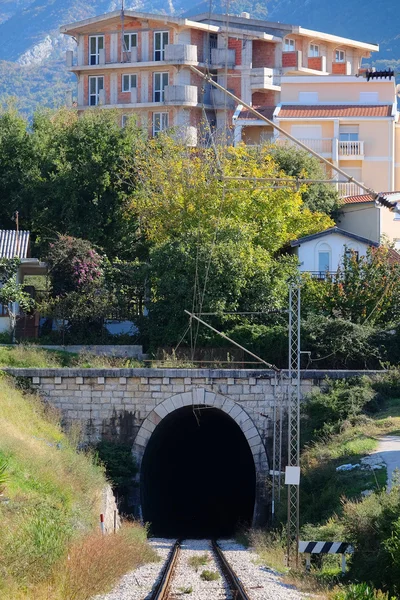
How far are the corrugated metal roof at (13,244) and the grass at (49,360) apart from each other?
5.18 metres

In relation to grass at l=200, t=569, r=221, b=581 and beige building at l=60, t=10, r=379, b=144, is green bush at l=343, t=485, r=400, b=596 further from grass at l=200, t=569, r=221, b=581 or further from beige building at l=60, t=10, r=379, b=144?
beige building at l=60, t=10, r=379, b=144

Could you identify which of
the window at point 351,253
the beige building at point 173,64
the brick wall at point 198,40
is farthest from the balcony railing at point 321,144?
the window at point 351,253

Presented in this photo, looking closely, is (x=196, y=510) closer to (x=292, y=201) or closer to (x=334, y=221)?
(x=292, y=201)

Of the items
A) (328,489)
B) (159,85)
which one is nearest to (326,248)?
(328,489)

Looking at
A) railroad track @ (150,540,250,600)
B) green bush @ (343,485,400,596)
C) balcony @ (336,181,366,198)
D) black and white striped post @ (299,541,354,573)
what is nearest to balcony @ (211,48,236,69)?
balcony @ (336,181,366,198)

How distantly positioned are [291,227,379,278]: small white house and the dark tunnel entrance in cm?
695

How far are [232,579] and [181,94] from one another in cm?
4958

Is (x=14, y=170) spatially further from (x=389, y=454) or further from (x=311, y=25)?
(x=311, y=25)

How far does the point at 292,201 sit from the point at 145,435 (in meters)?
14.6

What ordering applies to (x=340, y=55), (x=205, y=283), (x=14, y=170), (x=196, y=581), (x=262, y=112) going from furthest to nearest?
(x=340, y=55)
(x=262, y=112)
(x=14, y=170)
(x=205, y=283)
(x=196, y=581)

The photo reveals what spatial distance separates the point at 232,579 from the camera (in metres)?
23.8

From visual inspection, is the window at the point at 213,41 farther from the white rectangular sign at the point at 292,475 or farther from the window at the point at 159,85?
the white rectangular sign at the point at 292,475

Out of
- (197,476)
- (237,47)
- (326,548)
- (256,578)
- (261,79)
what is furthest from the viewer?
(237,47)

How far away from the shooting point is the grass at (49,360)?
125 feet
